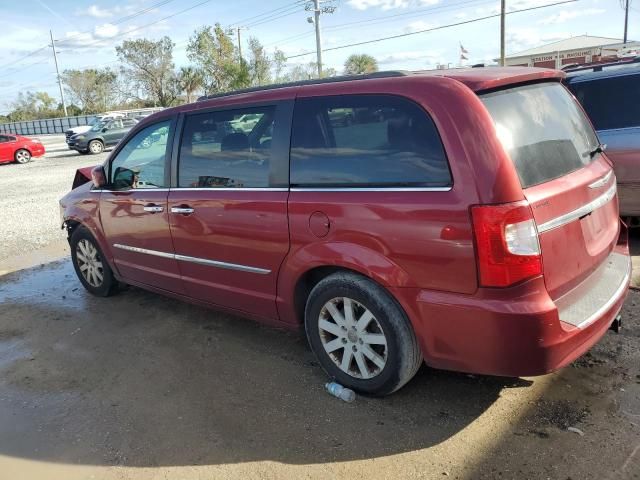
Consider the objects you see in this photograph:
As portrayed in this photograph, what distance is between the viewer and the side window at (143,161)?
4270 millimetres

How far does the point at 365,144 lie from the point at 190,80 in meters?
57.3

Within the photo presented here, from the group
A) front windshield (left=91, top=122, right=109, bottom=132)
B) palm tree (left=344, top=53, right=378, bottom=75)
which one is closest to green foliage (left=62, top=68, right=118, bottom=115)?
palm tree (left=344, top=53, right=378, bottom=75)

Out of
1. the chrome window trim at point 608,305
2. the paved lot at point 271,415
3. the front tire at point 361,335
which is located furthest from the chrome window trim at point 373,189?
the paved lot at point 271,415

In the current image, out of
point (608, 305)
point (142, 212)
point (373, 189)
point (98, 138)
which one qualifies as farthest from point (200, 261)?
point (98, 138)

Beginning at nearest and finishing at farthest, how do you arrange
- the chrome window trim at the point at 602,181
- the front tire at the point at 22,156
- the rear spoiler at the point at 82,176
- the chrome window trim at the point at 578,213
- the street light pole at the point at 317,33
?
the chrome window trim at the point at 578,213 → the chrome window trim at the point at 602,181 → the rear spoiler at the point at 82,176 → the front tire at the point at 22,156 → the street light pole at the point at 317,33

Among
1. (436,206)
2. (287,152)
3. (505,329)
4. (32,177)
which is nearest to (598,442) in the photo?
(505,329)

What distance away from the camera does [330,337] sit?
3.31 m

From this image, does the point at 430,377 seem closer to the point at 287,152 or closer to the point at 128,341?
the point at 287,152

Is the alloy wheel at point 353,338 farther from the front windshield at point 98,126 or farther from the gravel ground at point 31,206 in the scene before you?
the front windshield at point 98,126

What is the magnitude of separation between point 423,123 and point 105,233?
3433 millimetres

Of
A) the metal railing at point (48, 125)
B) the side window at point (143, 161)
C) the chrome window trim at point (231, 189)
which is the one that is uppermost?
the metal railing at point (48, 125)

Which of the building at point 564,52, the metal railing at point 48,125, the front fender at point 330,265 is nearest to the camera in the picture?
the front fender at point 330,265

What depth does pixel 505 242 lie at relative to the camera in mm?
2461

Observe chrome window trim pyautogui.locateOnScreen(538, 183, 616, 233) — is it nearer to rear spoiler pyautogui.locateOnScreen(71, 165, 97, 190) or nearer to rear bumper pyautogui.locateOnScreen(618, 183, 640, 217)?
rear bumper pyautogui.locateOnScreen(618, 183, 640, 217)
